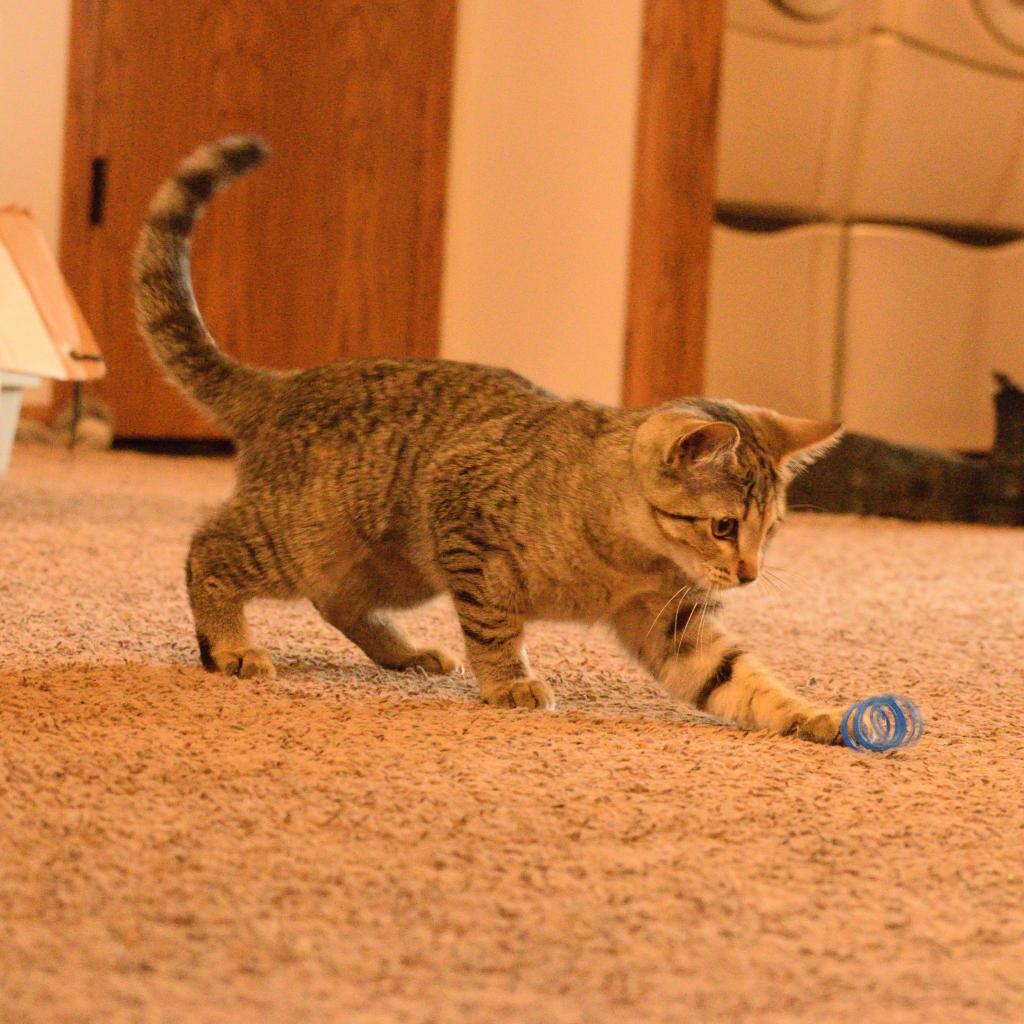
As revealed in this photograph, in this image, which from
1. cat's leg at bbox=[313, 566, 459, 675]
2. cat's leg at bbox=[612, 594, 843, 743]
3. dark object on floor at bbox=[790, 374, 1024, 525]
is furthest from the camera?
dark object on floor at bbox=[790, 374, 1024, 525]

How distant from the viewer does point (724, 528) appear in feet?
4.93

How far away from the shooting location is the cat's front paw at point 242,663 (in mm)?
1523

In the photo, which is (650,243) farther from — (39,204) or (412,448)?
(412,448)

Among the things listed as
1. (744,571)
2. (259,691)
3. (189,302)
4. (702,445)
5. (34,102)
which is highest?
(34,102)

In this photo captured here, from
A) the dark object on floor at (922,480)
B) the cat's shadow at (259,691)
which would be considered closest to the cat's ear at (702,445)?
the cat's shadow at (259,691)

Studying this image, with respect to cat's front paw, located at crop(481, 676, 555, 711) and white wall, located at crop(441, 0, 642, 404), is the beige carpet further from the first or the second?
white wall, located at crop(441, 0, 642, 404)

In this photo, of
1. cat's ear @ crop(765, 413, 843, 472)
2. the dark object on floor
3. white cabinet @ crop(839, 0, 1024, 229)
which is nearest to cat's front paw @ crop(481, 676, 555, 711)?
cat's ear @ crop(765, 413, 843, 472)

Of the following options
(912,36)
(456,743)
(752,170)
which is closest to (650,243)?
(752,170)

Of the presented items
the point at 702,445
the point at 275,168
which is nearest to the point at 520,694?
the point at 702,445

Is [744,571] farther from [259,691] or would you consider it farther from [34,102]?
[34,102]

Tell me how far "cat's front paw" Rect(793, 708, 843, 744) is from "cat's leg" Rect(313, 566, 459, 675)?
18.8 inches

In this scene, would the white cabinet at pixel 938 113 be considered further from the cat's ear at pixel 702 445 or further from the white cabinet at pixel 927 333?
the cat's ear at pixel 702 445

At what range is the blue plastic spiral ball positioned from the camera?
52.0 inches

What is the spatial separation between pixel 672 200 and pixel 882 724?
2758 millimetres
